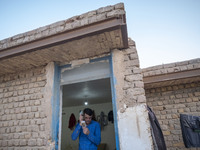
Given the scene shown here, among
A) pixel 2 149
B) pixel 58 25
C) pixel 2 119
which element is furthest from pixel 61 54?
pixel 2 149

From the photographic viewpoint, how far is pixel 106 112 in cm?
943

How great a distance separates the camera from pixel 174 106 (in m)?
4.70

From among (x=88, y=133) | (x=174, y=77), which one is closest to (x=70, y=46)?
(x=88, y=133)

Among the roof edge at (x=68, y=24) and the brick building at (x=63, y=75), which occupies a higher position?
the roof edge at (x=68, y=24)

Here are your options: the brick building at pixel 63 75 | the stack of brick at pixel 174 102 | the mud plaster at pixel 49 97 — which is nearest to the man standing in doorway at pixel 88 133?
the brick building at pixel 63 75

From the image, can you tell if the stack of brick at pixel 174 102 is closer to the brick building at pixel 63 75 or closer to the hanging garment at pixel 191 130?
the brick building at pixel 63 75

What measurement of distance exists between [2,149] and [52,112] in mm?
1472

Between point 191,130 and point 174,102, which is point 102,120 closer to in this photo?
point 174,102

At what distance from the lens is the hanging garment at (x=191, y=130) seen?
372cm

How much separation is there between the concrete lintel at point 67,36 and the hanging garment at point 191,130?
2912mm

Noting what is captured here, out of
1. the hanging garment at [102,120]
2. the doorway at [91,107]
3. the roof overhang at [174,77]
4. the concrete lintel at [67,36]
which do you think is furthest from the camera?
the hanging garment at [102,120]

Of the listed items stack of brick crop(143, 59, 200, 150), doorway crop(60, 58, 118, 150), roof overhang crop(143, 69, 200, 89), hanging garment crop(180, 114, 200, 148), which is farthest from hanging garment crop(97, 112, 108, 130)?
hanging garment crop(180, 114, 200, 148)

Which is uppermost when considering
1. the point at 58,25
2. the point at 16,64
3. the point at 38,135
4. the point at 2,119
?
the point at 58,25

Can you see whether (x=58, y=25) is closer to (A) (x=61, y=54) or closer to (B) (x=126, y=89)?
(A) (x=61, y=54)
